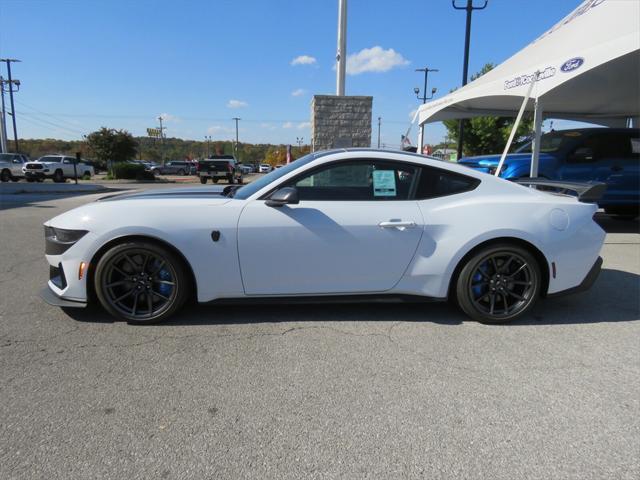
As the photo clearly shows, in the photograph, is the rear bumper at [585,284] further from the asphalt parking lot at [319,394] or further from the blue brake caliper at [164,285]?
the blue brake caliper at [164,285]

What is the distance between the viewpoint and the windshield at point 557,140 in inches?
342

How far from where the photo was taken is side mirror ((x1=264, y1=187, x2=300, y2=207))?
327cm

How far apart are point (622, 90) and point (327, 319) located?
9.66 m

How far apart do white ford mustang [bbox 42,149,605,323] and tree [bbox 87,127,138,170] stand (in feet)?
161

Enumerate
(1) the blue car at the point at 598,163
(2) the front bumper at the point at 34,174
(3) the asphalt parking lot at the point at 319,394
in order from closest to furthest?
1. (3) the asphalt parking lot at the point at 319,394
2. (1) the blue car at the point at 598,163
3. (2) the front bumper at the point at 34,174

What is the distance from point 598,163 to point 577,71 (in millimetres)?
2764

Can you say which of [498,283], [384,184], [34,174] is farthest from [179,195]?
[34,174]

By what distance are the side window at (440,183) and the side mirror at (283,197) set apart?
→ 1052mm

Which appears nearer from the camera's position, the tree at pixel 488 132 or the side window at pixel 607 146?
the side window at pixel 607 146

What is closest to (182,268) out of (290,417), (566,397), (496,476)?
(290,417)

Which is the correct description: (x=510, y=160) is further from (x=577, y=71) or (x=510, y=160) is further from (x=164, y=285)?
(x=164, y=285)

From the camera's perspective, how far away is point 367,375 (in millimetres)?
2801

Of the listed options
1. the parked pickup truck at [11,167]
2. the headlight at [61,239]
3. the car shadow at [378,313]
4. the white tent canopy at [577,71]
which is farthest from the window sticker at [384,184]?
the parked pickup truck at [11,167]

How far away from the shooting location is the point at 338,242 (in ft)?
11.3
